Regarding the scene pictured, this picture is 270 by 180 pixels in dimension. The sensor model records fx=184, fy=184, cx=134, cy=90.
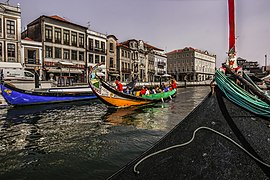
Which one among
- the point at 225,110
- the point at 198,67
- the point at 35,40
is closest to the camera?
the point at 225,110

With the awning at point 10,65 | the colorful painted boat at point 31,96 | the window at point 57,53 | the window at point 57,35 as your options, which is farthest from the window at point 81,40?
the colorful painted boat at point 31,96

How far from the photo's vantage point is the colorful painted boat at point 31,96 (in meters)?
12.5

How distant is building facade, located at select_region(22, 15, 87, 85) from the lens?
79.7 ft

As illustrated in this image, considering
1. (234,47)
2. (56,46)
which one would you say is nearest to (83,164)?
(234,47)

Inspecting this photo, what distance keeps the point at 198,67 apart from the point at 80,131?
Answer: 68.0 meters

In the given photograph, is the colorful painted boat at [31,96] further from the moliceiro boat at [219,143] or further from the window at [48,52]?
the moliceiro boat at [219,143]

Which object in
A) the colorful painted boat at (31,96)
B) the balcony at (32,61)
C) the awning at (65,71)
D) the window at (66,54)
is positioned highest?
the window at (66,54)

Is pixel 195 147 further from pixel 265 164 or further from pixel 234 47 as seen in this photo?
pixel 234 47

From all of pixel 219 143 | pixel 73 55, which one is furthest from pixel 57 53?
pixel 219 143

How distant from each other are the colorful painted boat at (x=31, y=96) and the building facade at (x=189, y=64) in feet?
182

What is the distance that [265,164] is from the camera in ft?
6.32

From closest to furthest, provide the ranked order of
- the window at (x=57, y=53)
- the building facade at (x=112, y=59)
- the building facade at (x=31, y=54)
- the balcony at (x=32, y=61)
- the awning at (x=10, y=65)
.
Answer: the awning at (x=10, y=65)
the building facade at (x=31, y=54)
the balcony at (x=32, y=61)
the window at (x=57, y=53)
the building facade at (x=112, y=59)

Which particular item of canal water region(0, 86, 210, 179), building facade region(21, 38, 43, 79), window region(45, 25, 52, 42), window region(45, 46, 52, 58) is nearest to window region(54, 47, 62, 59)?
window region(45, 46, 52, 58)

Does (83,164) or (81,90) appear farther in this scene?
(81,90)
